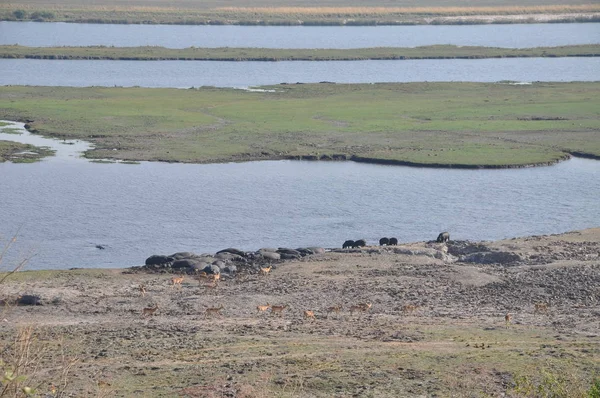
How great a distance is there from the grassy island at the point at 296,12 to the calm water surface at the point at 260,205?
95.8 metres

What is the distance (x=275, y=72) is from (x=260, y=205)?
158ft

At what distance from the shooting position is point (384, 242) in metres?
31.5

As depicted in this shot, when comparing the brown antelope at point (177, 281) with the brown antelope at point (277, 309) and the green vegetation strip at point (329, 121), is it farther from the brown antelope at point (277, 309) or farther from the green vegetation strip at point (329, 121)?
the green vegetation strip at point (329, 121)

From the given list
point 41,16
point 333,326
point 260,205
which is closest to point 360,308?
point 333,326

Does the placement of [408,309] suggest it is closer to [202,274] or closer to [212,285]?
[212,285]

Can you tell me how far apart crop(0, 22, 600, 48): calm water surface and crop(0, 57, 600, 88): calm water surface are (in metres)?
17.2

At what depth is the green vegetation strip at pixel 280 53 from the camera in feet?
305

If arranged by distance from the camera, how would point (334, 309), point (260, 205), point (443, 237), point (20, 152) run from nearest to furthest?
point (334, 309), point (443, 237), point (260, 205), point (20, 152)

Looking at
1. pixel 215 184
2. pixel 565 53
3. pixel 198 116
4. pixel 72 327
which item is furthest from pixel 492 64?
pixel 72 327

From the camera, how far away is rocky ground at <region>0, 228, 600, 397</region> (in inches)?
629

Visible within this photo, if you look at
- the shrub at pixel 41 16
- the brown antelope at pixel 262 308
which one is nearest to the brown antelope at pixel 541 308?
the brown antelope at pixel 262 308

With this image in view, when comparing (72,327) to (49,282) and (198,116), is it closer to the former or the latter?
(49,282)

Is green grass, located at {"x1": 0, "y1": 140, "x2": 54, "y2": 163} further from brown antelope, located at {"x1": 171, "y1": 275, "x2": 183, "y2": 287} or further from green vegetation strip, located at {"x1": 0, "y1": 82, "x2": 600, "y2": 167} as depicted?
brown antelope, located at {"x1": 171, "y1": 275, "x2": 183, "y2": 287}

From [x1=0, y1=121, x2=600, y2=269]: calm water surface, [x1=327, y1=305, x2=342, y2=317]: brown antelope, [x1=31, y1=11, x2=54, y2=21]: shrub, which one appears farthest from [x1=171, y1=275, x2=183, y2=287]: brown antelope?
[x1=31, y1=11, x2=54, y2=21]: shrub
